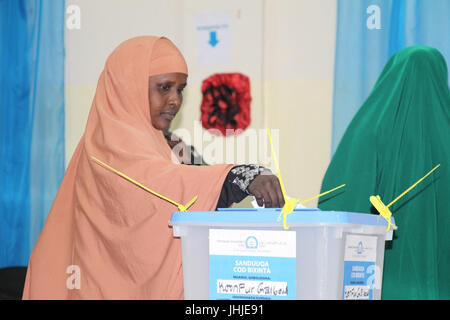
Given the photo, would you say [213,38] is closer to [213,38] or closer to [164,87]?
[213,38]

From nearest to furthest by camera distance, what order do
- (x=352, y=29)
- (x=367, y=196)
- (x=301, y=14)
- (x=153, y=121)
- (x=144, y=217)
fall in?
(x=144, y=217)
(x=153, y=121)
(x=367, y=196)
(x=352, y=29)
(x=301, y=14)

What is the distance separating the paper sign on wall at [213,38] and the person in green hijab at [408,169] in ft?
3.69

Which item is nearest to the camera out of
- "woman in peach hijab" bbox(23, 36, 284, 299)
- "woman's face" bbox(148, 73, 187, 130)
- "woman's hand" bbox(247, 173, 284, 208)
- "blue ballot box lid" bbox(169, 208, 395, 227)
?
"blue ballot box lid" bbox(169, 208, 395, 227)

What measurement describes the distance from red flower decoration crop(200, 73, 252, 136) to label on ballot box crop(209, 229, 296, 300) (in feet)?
6.58

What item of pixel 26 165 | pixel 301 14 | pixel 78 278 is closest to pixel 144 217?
pixel 78 278

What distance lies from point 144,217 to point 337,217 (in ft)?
1.68

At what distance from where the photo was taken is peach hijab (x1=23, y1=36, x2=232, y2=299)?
3.90ft

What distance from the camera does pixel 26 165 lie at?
10.3ft

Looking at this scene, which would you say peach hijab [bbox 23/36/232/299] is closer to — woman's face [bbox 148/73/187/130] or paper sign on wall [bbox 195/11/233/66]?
woman's face [bbox 148/73/187/130]

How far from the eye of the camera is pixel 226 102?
115 inches

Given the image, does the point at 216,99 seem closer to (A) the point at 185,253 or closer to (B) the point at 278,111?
(B) the point at 278,111

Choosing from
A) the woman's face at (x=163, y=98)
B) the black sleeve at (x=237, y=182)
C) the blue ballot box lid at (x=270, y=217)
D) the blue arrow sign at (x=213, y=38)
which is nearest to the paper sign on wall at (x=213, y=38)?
the blue arrow sign at (x=213, y=38)

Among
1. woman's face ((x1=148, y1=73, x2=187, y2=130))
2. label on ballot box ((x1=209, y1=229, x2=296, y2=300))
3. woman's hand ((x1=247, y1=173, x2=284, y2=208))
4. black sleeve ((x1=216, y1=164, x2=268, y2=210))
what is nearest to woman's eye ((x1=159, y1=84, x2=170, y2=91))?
woman's face ((x1=148, y1=73, x2=187, y2=130))

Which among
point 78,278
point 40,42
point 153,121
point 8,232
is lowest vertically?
point 8,232
